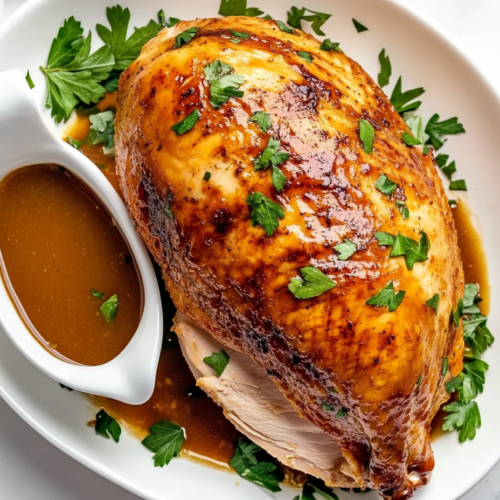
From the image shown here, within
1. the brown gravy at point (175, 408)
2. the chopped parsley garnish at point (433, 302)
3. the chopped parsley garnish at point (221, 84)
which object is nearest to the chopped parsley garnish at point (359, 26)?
the chopped parsley garnish at point (221, 84)

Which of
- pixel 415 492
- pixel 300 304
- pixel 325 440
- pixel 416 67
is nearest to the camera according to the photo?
pixel 300 304

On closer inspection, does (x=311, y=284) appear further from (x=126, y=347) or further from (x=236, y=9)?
(x=236, y=9)

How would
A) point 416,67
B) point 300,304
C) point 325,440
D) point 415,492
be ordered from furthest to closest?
point 416,67 < point 415,492 < point 325,440 < point 300,304

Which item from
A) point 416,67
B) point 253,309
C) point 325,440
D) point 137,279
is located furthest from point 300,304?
point 416,67

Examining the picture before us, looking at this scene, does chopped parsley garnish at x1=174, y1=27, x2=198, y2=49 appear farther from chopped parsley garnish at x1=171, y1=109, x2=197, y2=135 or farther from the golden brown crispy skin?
chopped parsley garnish at x1=171, y1=109, x2=197, y2=135

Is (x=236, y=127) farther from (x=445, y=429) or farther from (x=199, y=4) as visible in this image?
(x=445, y=429)

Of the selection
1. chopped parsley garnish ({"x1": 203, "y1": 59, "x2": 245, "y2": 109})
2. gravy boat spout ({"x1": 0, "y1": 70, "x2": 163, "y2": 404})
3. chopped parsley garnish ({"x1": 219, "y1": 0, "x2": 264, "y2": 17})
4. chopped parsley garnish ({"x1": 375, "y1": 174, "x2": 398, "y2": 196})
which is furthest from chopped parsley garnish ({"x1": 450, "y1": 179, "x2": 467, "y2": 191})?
gravy boat spout ({"x1": 0, "y1": 70, "x2": 163, "y2": 404})
